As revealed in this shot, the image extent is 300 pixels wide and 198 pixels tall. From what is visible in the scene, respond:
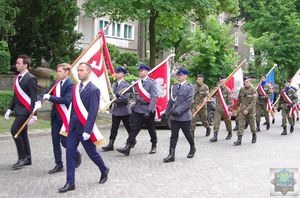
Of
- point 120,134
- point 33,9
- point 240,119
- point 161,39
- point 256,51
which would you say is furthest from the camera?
point 161,39

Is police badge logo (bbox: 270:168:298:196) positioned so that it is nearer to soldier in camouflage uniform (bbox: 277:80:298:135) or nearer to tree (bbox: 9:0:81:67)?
soldier in camouflage uniform (bbox: 277:80:298:135)

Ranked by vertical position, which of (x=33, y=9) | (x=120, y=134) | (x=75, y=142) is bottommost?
(x=120, y=134)

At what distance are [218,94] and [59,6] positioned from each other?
12.8 meters

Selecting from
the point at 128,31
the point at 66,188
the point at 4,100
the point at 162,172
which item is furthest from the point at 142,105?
the point at 128,31

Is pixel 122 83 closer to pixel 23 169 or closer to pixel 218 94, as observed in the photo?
pixel 23 169

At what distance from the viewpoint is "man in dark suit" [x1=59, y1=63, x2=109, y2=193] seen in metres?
7.42

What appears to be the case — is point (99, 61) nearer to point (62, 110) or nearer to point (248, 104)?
point (62, 110)

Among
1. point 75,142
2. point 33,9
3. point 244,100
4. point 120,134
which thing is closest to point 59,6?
point 33,9

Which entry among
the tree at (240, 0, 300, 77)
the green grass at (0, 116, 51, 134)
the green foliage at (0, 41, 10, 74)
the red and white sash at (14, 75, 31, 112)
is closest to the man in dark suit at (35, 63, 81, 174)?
the red and white sash at (14, 75, 31, 112)

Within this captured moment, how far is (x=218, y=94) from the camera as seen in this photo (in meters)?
14.3

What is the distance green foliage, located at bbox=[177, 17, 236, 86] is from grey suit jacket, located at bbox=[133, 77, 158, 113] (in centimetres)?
1456

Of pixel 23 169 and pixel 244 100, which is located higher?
pixel 244 100

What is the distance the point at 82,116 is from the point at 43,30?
17562mm

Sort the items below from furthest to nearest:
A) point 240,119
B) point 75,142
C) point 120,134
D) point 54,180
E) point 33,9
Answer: point 33,9 < point 120,134 < point 240,119 < point 54,180 < point 75,142
